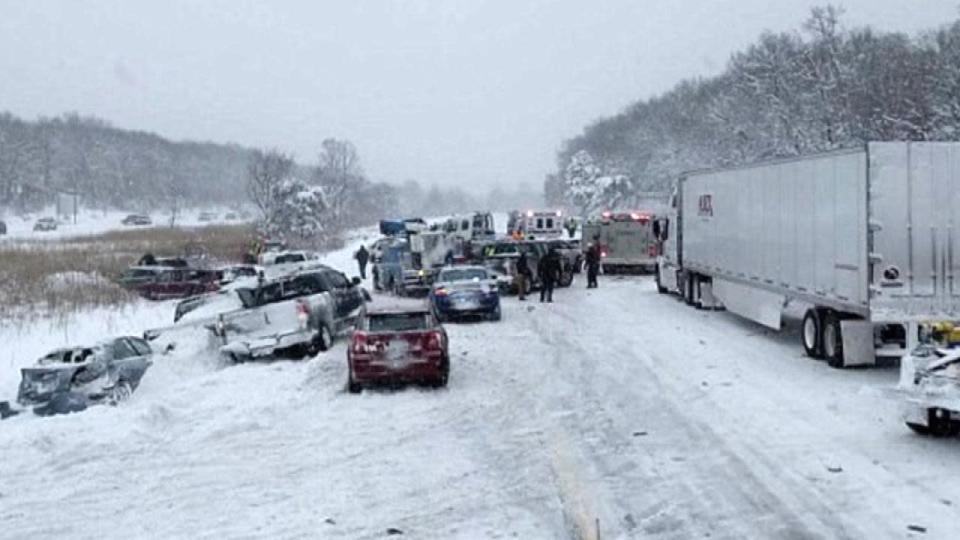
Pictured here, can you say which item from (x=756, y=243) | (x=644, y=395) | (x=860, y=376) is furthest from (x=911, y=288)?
(x=756, y=243)

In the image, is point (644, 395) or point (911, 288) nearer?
point (644, 395)

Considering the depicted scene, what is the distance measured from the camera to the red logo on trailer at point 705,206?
2739cm

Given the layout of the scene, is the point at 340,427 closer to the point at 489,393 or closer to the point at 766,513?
the point at 489,393

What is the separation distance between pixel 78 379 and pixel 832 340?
12.3 m

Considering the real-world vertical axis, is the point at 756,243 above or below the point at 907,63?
below

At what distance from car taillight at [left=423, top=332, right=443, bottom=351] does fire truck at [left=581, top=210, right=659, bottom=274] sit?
1084 inches

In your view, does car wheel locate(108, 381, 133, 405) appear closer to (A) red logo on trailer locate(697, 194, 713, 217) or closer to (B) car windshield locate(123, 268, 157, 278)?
(A) red logo on trailer locate(697, 194, 713, 217)

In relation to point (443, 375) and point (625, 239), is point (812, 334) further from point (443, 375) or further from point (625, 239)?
point (625, 239)

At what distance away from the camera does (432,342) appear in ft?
53.4

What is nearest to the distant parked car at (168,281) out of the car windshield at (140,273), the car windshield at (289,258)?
the car windshield at (140,273)

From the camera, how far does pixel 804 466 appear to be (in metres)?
10.7

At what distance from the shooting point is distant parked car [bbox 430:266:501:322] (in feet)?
86.8

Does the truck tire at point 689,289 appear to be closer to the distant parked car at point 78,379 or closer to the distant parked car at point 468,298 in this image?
the distant parked car at point 468,298

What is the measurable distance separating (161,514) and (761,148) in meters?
78.2
